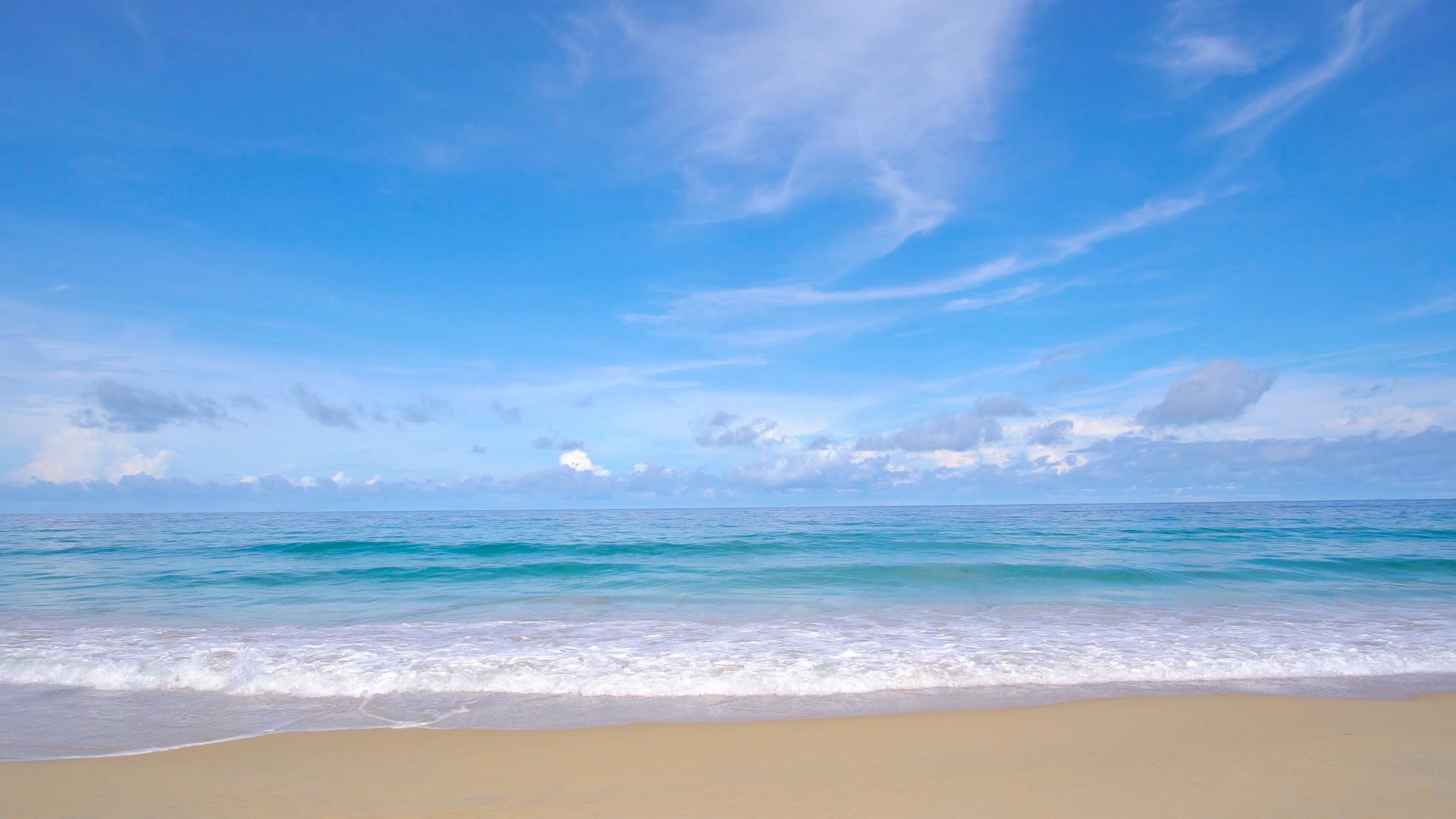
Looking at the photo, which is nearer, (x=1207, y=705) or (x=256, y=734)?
(x=256, y=734)

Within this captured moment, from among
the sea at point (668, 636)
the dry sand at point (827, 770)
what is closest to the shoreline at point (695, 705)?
the sea at point (668, 636)

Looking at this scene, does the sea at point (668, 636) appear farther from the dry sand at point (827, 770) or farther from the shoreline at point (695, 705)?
the dry sand at point (827, 770)

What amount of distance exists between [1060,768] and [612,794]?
11.1 feet

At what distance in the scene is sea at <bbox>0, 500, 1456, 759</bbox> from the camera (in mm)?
7219

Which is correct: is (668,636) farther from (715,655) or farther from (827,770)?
(827,770)

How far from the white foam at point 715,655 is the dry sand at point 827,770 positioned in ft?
4.68

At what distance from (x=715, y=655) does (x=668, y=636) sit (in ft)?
5.72

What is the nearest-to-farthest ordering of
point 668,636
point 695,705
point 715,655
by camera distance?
1. point 695,705
2. point 715,655
3. point 668,636

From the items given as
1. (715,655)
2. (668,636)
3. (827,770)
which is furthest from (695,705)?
(668,636)

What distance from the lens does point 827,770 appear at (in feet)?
17.5

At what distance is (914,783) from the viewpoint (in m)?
5.08

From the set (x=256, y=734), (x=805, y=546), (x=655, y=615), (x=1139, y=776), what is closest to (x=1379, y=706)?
(x=1139, y=776)

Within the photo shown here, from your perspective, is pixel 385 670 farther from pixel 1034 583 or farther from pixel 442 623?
pixel 1034 583

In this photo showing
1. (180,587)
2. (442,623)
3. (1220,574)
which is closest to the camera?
(442,623)
